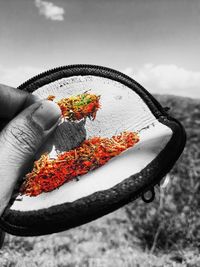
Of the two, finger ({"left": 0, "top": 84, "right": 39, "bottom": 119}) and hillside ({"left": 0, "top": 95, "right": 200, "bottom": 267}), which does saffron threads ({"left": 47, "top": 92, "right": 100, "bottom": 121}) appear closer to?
finger ({"left": 0, "top": 84, "right": 39, "bottom": 119})

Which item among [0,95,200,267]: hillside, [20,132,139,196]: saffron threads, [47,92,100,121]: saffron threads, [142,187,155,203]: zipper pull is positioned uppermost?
[47,92,100,121]: saffron threads

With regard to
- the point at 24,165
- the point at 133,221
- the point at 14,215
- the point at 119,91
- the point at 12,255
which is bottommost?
the point at 133,221

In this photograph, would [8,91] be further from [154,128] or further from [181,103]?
[181,103]

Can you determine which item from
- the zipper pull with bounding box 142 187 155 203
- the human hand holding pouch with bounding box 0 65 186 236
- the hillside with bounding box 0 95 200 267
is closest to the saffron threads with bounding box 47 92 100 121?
the human hand holding pouch with bounding box 0 65 186 236

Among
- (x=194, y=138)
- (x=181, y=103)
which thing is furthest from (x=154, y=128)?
(x=181, y=103)

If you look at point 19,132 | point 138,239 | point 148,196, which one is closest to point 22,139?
point 19,132
